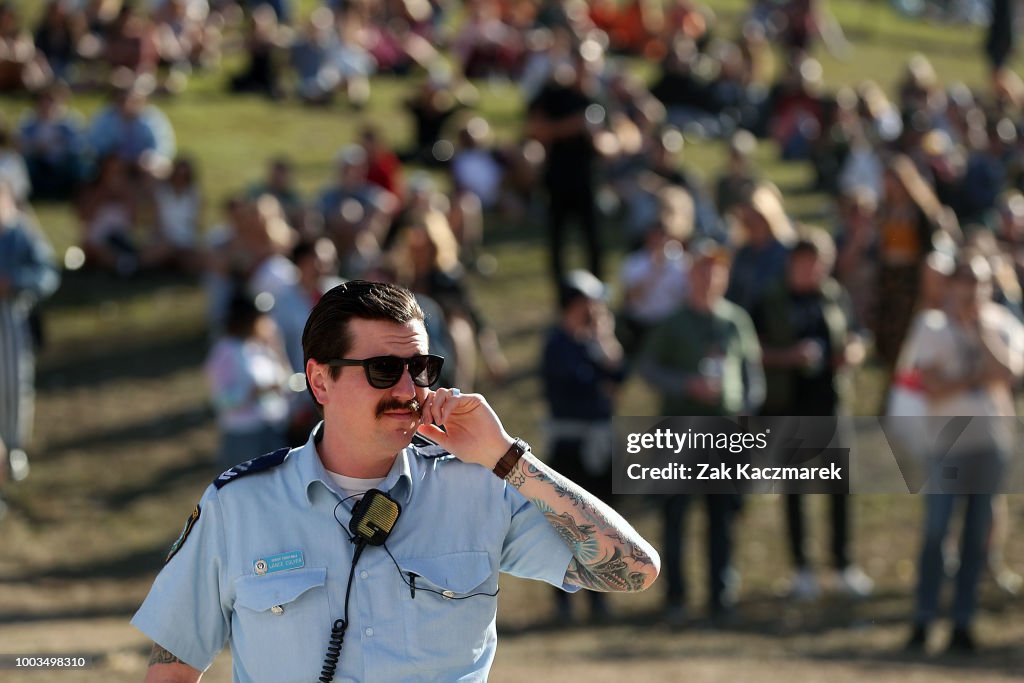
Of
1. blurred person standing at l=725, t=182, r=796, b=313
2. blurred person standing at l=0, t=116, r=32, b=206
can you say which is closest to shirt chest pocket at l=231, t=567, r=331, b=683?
blurred person standing at l=725, t=182, r=796, b=313

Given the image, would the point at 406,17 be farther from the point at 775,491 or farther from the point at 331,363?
the point at 331,363

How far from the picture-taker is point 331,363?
3357mm

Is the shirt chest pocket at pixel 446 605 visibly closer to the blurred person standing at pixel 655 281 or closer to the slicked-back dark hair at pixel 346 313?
the slicked-back dark hair at pixel 346 313

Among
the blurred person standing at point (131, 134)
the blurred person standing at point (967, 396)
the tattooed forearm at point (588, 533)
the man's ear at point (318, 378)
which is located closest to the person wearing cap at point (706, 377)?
the blurred person standing at point (967, 396)

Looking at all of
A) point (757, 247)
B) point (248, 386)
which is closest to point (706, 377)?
point (757, 247)

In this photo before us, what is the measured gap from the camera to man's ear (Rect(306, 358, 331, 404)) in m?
3.39

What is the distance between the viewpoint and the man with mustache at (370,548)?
10.7 feet

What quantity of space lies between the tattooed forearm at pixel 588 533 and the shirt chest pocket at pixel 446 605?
187mm

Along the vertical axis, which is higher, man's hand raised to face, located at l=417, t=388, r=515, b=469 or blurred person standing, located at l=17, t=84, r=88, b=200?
blurred person standing, located at l=17, t=84, r=88, b=200

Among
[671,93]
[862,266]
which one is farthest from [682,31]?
[862,266]

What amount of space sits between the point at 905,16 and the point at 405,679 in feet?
104

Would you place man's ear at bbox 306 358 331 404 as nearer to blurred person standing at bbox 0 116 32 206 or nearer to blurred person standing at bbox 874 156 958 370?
blurred person standing at bbox 874 156 958 370

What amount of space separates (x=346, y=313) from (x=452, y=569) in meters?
0.56

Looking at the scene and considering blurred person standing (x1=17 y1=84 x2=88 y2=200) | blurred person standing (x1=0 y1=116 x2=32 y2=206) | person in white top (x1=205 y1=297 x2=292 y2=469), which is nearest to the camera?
person in white top (x1=205 y1=297 x2=292 y2=469)
